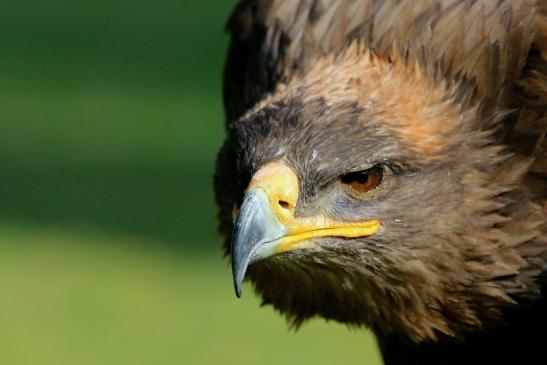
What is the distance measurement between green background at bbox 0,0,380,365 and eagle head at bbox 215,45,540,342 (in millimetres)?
2729

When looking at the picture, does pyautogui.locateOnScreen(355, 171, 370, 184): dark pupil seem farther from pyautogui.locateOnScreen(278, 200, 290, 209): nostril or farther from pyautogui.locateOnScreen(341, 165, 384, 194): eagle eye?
pyautogui.locateOnScreen(278, 200, 290, 209): nostril

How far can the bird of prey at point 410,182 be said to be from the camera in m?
4.64

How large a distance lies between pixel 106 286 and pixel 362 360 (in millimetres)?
1584

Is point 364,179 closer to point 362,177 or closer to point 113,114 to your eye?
point 362,177

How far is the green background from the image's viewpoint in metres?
8.22

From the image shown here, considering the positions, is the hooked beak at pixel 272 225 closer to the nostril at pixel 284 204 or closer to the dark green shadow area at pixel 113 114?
the nostril at pixel 284 204

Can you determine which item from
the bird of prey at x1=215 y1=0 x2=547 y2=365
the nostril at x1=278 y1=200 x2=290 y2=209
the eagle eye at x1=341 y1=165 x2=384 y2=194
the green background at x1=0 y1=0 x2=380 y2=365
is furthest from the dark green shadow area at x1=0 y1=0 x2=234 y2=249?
the nostril at x1=278 y1=200 x2=290 y2=209

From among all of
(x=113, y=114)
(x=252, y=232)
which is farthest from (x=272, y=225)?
(x=113, y=114)

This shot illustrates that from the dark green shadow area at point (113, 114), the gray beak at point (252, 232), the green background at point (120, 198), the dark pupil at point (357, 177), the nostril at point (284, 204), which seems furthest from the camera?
the dark green shadow area at point (113, 114)

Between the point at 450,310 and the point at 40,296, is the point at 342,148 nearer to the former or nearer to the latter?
the point at 450,310

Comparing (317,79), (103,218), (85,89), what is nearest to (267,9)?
(317,79)

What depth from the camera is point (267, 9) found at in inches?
227

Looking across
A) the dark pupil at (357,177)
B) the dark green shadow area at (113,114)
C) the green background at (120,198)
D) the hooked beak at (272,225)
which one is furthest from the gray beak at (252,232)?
the dark green shadow area at (113,114)

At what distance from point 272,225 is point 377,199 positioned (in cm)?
41
